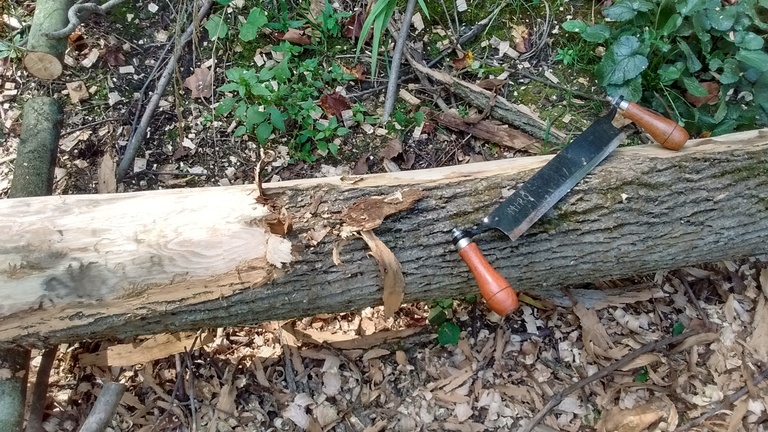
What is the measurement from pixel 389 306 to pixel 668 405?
1268mm

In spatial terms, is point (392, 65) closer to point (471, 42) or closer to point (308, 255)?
point (471, 42)

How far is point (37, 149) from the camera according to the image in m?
2.39

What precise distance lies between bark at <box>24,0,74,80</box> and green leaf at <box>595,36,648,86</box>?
239 cm

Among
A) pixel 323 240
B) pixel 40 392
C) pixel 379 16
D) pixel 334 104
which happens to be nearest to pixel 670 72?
pixel 379 16

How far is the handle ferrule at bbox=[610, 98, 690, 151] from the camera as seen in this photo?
196 centimetres

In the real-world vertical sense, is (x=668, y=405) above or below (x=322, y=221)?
below

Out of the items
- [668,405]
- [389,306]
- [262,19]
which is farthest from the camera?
[262,19]

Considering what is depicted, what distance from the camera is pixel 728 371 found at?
229 centimetres

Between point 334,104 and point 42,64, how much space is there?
49.4 inches

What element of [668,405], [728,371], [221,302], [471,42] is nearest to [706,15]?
[471,42]

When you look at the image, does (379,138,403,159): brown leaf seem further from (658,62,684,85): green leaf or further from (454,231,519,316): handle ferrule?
(658,62,684,85): green leaf

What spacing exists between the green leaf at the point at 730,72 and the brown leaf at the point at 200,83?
7.71 feet

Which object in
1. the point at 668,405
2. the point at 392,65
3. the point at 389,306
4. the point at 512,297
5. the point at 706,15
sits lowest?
the point at 668,405

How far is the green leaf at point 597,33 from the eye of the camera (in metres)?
2.49
